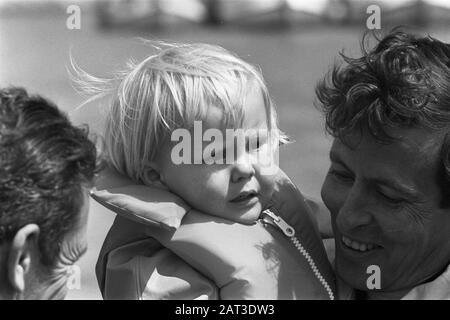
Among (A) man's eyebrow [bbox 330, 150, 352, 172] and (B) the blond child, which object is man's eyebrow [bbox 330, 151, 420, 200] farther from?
(B) the blond child

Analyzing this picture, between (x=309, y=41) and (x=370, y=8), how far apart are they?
7686mm

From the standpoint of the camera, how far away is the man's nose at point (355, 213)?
218 centimetres

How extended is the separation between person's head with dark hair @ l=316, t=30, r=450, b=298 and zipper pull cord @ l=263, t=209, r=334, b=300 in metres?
0.08

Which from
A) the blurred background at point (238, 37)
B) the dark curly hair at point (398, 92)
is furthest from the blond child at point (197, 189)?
the blurred background at point (238, 37)

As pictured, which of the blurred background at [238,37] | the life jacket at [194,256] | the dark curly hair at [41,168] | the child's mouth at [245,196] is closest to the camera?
the dark curly hair at [41,168]

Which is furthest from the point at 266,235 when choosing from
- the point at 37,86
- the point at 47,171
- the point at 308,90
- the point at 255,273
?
the point at 308,90

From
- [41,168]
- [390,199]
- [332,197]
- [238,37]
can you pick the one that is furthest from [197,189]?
[238,37]

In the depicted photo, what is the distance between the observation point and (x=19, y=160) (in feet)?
5.67

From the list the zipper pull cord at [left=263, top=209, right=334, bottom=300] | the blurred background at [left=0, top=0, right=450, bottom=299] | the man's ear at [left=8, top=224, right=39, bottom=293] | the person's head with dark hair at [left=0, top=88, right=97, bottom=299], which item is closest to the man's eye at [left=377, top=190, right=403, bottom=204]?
the zipper pull cord at [left=263, top=209, right=334, bottom=300]

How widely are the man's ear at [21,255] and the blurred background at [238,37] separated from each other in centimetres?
151

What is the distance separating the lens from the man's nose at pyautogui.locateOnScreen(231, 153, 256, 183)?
2.31 metres

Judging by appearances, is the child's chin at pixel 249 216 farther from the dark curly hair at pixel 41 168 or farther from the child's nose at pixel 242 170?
the dark curly hair at pixel 41 168
